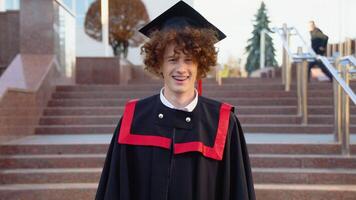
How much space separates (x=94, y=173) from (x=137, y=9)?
13.0 m

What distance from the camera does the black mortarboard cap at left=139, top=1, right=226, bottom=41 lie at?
102 inches

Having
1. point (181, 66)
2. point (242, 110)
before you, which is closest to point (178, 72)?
point (181, 66)

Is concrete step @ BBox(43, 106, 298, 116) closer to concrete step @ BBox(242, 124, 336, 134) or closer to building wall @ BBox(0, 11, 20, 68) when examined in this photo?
concrete step @ BBox(242, 124, 336, 134)

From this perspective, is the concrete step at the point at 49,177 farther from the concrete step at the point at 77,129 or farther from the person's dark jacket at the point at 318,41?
the person's dark jacket at the point at 318,41

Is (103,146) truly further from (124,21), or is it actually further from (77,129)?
(124,21)

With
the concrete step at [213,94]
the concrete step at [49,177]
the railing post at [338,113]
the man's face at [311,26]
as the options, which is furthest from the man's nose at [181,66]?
the man's face at [311,26]

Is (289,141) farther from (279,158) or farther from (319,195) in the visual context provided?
(319,195)

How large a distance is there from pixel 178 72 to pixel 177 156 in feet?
1.32

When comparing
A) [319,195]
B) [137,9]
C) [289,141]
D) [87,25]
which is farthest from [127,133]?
[87,25]

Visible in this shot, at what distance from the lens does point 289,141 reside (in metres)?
6.41

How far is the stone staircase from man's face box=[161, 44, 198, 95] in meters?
3.18

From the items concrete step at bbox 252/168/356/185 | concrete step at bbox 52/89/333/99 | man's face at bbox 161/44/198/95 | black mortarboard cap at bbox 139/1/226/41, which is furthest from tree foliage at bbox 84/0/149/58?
man's face at bbox 161/44/198/95

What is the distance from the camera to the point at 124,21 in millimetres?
17719

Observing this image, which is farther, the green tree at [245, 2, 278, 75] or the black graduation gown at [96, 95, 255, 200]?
the green tree at [245, 2, 278, 75]
